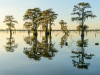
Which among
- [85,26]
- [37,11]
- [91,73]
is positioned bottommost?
[91,73]

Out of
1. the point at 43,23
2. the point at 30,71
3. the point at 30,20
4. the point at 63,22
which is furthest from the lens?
the point at 63,22

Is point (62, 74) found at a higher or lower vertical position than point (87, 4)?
lower

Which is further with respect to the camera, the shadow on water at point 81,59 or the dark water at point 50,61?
the shadow on water at point 81,59

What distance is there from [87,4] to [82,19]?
601cm

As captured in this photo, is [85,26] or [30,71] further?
[85,26]

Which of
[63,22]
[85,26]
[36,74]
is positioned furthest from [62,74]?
[63,22]

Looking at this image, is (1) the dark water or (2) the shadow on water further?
(2) the shadow on water

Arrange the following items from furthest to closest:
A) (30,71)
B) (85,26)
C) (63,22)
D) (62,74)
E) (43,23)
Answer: (63,22), (43,23), (85,26), (30,71), (62,74)

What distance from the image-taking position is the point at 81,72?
9438 mm

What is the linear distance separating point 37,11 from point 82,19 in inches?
901

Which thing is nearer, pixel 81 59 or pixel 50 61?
pixel 50 61

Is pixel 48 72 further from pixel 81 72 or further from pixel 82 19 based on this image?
pixel 82 19

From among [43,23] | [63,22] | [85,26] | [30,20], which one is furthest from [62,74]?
[63,22]

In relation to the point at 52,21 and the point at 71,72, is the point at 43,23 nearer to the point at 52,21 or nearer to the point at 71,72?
the point at 52,21
